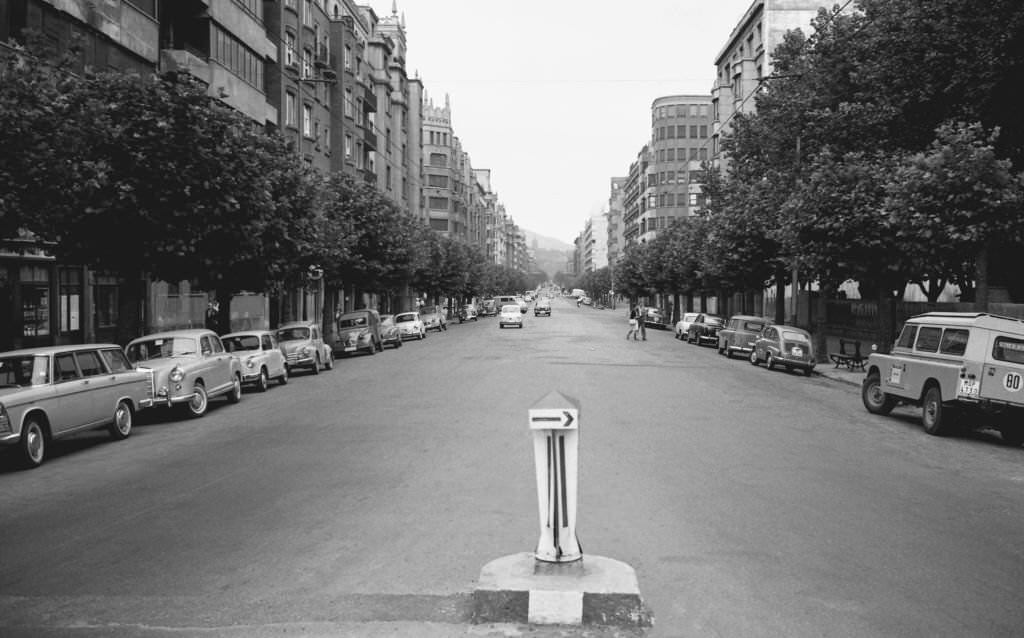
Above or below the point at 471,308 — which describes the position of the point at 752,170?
above

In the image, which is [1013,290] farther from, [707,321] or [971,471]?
[971,471]

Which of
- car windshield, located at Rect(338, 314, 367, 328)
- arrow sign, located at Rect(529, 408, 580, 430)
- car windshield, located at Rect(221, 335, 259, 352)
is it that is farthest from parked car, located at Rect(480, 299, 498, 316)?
arrow sign, located at Rect(529, 408, 580, 430)

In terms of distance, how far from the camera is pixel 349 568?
6.32 meters

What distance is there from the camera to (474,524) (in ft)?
24.8

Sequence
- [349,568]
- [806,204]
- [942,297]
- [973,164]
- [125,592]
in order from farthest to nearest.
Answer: [942,297], [806,204], [973,164], [349,568], [125,592]

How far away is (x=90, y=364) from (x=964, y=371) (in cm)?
1370

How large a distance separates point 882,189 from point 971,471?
48.5ft

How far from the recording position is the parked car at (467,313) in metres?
84.8

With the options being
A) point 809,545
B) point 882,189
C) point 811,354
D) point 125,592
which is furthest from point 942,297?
point 125,592

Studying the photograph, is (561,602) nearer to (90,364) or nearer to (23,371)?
(23,371)

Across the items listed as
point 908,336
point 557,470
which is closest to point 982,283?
point 908,336

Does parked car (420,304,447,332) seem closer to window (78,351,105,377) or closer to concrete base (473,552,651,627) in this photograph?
window (78,351,105,377)

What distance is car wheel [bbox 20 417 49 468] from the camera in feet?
37.1

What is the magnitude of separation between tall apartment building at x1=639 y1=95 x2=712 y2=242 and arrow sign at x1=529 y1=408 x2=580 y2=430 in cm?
11423
